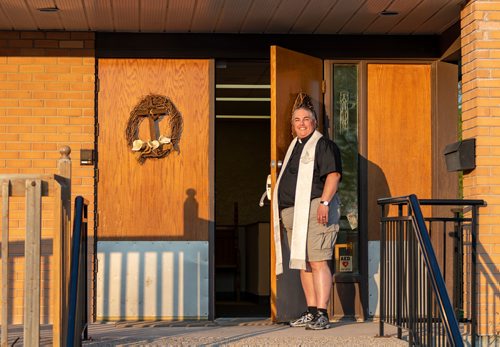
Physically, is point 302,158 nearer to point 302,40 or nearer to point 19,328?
point 302,40

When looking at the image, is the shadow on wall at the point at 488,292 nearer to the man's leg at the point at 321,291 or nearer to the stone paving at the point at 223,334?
the stone paving at the point at 223,334

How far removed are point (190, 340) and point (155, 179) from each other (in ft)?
6.68

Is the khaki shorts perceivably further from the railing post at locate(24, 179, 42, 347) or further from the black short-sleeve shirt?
the railing post at locate(24, 179, 42, 347)

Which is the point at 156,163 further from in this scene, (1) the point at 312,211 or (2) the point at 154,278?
(1) the point at 312,211

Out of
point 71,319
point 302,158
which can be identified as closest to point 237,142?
point 302,158

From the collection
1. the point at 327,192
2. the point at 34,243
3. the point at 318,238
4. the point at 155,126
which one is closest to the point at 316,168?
the point at 327,192

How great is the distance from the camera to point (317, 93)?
8234 millimetres

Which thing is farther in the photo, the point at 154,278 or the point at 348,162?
the point at 348,162

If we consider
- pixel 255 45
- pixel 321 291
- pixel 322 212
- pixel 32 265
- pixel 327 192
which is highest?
pixel 255 45

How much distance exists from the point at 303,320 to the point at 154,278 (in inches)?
59.4

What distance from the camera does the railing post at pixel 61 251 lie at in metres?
5.20

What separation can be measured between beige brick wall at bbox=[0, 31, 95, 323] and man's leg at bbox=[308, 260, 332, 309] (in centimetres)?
210

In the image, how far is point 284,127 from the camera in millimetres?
7844

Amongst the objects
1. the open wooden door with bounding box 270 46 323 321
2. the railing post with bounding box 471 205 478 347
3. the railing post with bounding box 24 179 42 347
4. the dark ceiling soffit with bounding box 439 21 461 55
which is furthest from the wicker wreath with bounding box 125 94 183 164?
the railing post with bounding box 24 179 42 347
